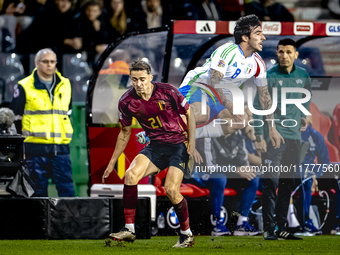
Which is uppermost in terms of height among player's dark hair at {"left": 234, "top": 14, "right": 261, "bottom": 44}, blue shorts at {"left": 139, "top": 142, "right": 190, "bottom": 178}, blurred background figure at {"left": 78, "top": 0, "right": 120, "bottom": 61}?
blurred background figure at {"left": 78, "top": 0, "right": 120, "bottom": 61}

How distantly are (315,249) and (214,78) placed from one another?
84.2 inches

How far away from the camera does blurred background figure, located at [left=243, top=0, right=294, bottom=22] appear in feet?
25.5

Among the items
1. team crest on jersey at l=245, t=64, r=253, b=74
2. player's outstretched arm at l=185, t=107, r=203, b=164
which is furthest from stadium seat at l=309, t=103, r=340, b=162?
player's outstretched arm at l=185, t=107, r=203, b=164

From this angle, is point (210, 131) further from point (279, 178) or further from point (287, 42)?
point (287, 42)

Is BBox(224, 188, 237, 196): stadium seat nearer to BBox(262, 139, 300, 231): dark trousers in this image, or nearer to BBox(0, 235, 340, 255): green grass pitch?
BBox(262, 139, 300, 231): dark trousers

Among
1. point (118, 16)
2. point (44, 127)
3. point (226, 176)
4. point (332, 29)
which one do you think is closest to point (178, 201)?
point (226, 176)

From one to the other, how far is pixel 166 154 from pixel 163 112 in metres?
0.39

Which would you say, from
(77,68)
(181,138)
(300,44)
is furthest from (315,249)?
(77,68)

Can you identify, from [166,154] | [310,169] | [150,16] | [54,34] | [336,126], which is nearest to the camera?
[166,154]

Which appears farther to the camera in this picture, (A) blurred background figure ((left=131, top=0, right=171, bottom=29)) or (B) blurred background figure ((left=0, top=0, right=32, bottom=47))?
(A) blurred background figure ((left=131, top=0, right=171, bottom=29))

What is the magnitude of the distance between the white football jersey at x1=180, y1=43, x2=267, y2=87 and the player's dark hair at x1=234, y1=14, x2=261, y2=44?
0.11m

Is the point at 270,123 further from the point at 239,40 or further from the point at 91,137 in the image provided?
the point at 91,137

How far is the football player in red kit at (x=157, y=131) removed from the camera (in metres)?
4.87

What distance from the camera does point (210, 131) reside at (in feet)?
19.9
